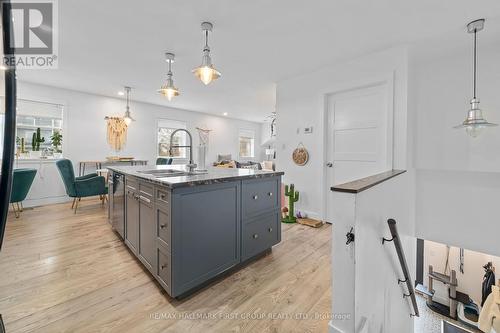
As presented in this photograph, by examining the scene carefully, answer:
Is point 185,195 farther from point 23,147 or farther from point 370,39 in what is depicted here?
point 23,147

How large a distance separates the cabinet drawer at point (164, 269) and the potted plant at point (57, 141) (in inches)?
171

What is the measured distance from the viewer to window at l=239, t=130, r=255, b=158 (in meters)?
8.73

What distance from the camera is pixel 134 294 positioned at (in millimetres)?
1657

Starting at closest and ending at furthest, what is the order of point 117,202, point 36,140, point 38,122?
point 117,202 → point 36,140 → point 38,122

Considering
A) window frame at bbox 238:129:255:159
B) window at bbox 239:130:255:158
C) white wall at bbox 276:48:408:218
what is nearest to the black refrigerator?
white wall at bbox 276:48:408:218

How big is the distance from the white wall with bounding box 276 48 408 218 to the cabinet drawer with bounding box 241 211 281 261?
4.56ft

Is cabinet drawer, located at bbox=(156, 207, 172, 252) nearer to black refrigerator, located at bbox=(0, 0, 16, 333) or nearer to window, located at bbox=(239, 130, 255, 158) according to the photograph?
black refrigerator, located at bbox=(0, 0, 16, 333)

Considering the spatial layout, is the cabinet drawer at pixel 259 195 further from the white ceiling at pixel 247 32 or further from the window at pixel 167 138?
the window at pixel 167 138

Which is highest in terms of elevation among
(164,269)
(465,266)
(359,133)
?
(359,133)

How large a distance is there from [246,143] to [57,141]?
233 inches

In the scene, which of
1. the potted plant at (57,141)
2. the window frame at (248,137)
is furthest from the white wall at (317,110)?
the window frame at (248,137)

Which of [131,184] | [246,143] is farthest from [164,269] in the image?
[246,143]

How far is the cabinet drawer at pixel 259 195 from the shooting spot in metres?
2.01

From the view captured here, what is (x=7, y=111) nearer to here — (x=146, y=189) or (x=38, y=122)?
(x=146, y=189)
